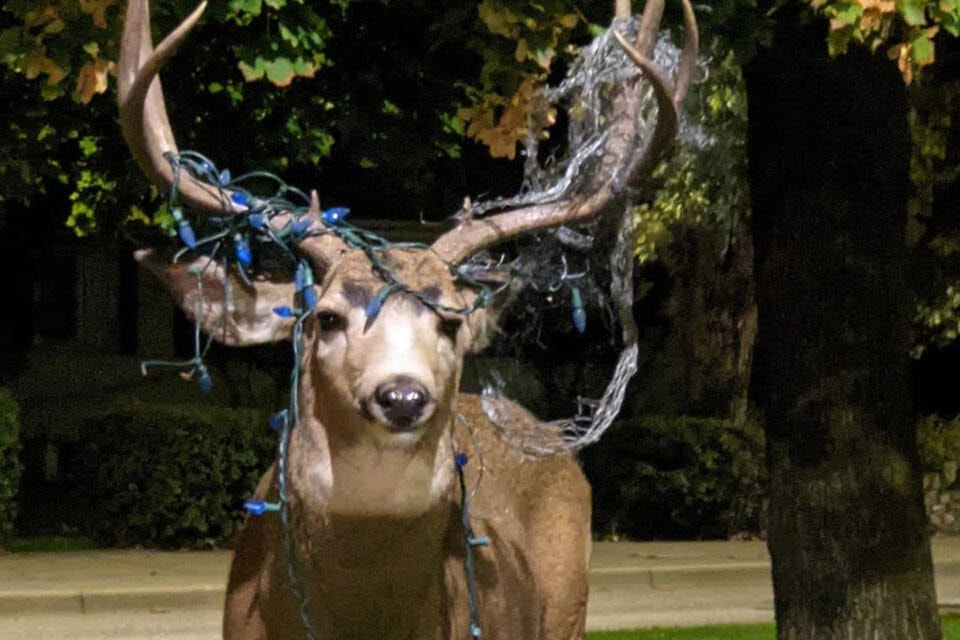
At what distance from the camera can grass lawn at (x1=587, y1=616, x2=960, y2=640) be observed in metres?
13.2

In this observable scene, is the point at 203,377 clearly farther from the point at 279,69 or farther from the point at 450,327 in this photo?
the point at 279,69

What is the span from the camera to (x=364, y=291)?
5402mm

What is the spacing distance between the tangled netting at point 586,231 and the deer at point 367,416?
130 mm

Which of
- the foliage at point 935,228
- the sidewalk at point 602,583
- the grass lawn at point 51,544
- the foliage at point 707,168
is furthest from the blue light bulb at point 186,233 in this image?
the grass lawn at point 51,544

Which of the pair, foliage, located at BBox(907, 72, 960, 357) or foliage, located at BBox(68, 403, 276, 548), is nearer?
foliage, located at BBox(907, 72, 960, 357)

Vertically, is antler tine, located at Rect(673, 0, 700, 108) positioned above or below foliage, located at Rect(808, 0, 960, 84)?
below

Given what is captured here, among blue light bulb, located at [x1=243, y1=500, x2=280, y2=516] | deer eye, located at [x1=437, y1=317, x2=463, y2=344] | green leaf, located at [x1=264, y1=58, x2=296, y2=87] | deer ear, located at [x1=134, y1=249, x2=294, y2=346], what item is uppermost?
green leaf, located at [x1=264, y1=58, x2=296, y2=87]

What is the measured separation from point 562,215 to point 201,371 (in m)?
1.19

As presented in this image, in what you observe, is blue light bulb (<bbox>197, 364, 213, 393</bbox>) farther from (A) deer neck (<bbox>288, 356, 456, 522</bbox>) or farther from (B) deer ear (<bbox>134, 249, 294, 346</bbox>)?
(A) deer neck (<bbox>288, 356, 456, 522</bbox>)

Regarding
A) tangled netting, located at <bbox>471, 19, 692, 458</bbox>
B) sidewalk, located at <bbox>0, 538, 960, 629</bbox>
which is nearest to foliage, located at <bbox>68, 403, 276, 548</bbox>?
sidewalk, located at <bbox>0, 538, 960, 629</bbox>

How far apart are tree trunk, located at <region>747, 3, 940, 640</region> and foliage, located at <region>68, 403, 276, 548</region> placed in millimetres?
8876

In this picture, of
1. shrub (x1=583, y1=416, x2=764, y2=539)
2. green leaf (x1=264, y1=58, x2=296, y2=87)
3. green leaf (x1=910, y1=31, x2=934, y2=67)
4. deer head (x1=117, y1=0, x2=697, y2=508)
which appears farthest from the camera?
shrub (x1=583, y1=416, x2=764, y2=539)

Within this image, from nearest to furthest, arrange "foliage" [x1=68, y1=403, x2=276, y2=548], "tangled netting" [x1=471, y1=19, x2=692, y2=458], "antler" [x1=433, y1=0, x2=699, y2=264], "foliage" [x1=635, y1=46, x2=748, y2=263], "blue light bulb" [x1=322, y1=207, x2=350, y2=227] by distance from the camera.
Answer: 1. "blue light bulb" [x1=322, y1=207, x2=350, y2=227]
2. "antler" [x1=433, y1=0, x2=699, y2=264]
3. "tangled netting" [x1=471, y1=19, x2=692, y2=458]
4. "foliage" [x1=635, y1=46, x2=748, y2=263]
5. "foliage" [x1=68, y1=403, x2=276, y2=548]

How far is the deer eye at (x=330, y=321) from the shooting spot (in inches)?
213
